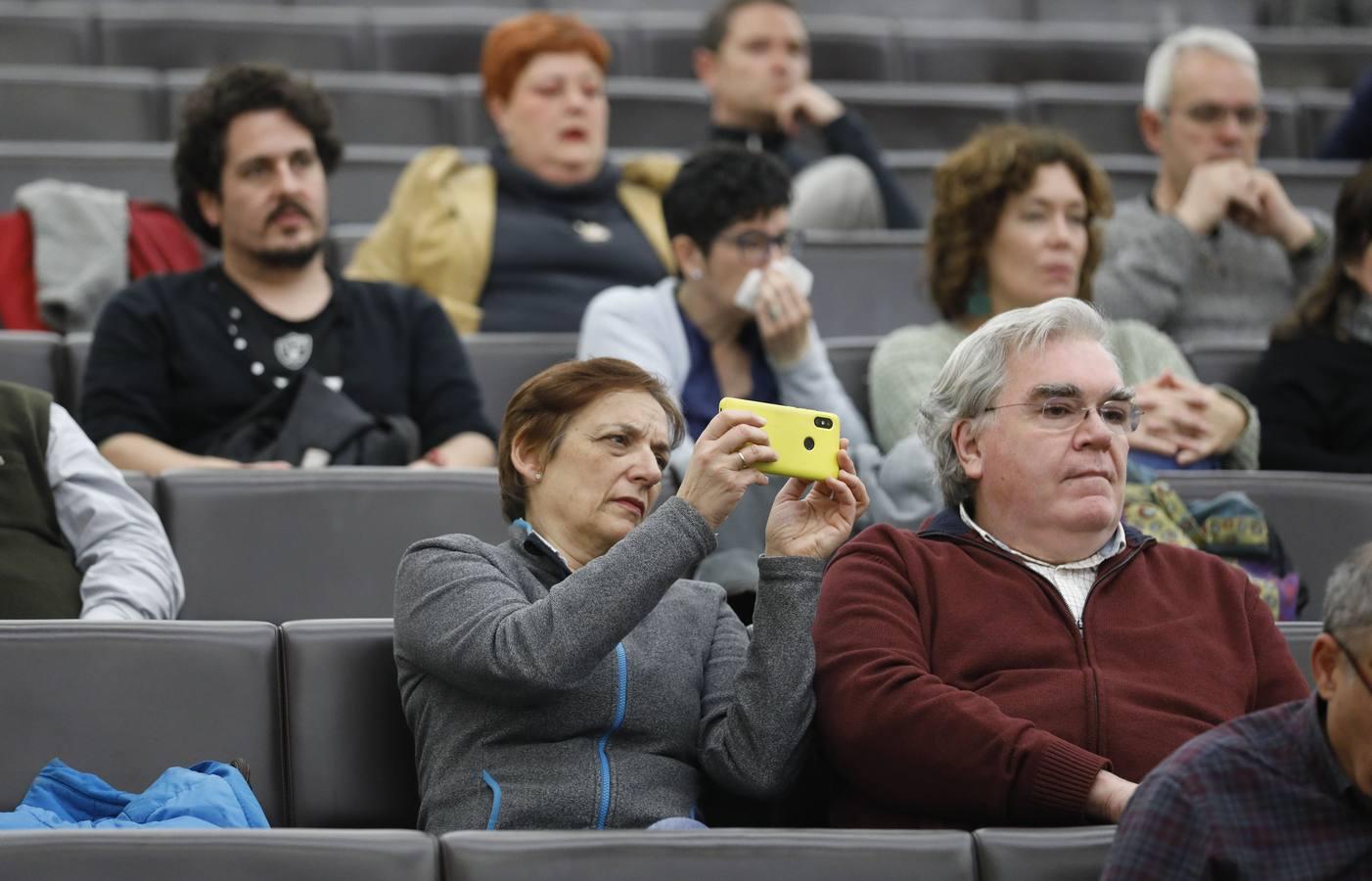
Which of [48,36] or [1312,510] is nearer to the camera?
[1312,510]

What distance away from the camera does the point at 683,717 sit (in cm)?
197

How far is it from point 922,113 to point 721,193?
6.13 feet

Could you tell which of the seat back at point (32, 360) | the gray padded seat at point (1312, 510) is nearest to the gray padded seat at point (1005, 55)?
the gray padded seat at point (1312, 510)

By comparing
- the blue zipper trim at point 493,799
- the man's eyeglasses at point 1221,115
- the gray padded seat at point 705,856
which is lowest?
the blue zipper trim at point 493,799

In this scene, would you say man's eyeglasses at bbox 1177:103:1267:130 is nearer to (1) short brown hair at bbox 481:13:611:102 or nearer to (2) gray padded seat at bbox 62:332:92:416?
(1) short brown hair at bbox 481:13:611:102

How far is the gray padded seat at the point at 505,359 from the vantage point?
3.18m

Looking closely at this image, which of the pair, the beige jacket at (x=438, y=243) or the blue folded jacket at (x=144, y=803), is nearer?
the blue folded jacket at (x=144, y=803)

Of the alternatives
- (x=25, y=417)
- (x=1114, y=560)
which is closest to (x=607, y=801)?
(x=1114, y=560)

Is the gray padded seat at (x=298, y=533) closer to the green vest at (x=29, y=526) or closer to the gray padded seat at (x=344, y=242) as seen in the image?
the green vest at (x=29, y=526)

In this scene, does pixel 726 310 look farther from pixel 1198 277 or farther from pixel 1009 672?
pixel 1009 672

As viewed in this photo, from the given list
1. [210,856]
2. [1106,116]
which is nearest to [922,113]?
[1106,116]

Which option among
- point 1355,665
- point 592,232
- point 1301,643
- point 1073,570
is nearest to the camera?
point 1355,665

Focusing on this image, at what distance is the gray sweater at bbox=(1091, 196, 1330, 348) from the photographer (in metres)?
3.45

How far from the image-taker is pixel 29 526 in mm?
2314
